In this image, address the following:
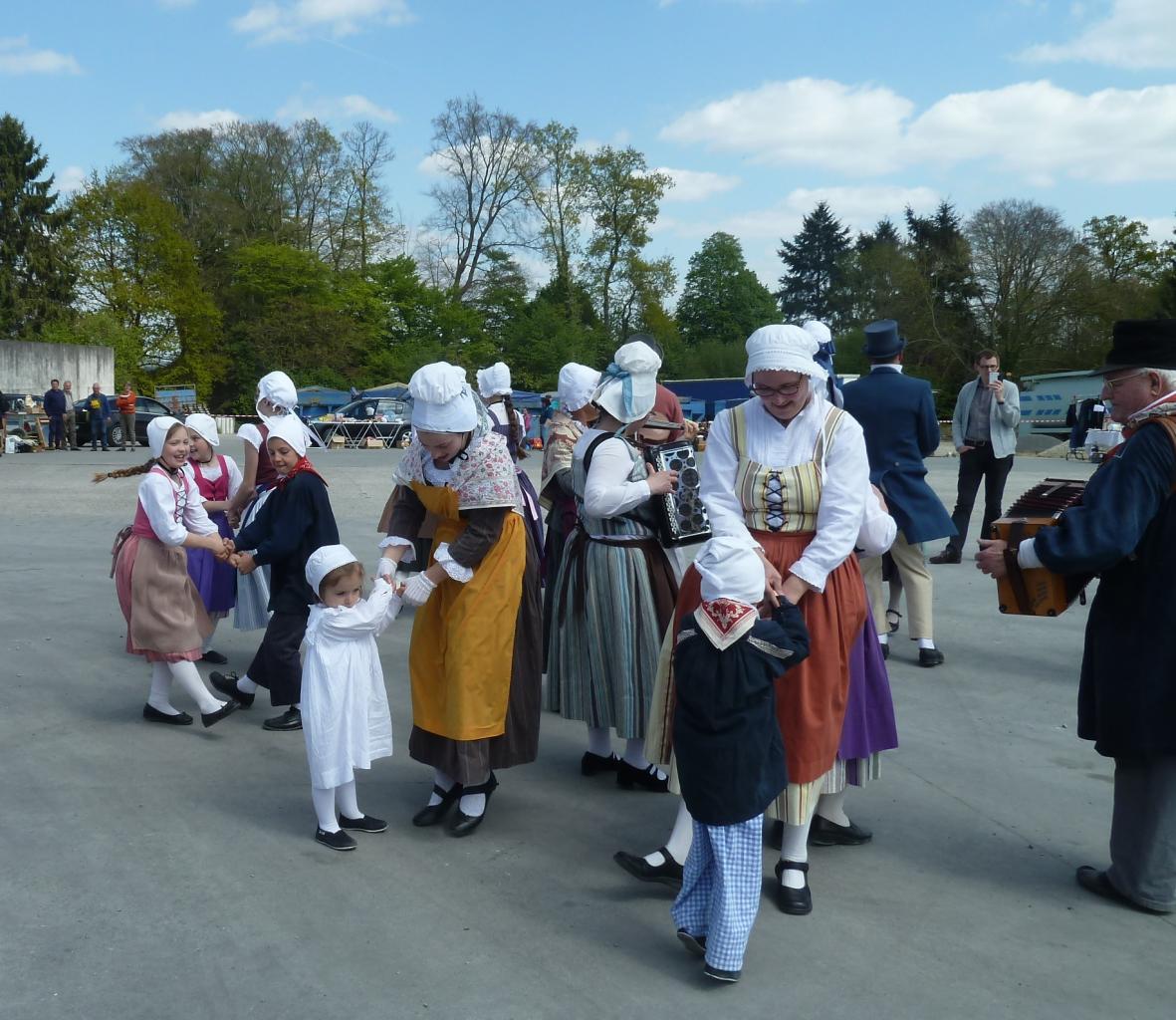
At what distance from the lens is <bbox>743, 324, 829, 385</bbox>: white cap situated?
12.2ft

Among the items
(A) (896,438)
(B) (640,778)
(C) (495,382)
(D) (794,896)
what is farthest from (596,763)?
(C) (495,382)

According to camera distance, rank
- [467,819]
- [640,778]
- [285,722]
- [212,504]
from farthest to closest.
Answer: [212,504]
[285,722]
[640,778]
[467,819]

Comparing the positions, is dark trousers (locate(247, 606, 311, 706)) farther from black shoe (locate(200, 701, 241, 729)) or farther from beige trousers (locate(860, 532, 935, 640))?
beige trousers (locate(860, 532, 935, 640))

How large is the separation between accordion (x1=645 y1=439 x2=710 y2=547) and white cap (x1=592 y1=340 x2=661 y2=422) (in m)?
0.23

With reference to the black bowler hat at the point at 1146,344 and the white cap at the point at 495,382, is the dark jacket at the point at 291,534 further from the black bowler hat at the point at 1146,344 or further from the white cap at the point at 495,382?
the black bowler hat at the point at 1146,344

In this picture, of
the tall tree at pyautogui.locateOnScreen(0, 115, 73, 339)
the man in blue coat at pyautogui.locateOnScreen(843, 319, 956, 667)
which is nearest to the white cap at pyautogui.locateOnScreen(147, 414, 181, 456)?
the man in blue coat at pyautogui.locateOnScreen(843, 319, 956, 667)

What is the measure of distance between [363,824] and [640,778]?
1.25 metres

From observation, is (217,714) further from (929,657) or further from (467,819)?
(929,657)

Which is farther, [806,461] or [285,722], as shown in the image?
[285,722]

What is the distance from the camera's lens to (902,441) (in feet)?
22.5

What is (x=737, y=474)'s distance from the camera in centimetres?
390

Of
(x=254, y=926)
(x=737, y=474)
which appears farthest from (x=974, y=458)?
(x=254, y=926)

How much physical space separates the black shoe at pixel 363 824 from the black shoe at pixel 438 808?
146mm

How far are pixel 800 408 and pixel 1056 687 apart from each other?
3737 millimetres
